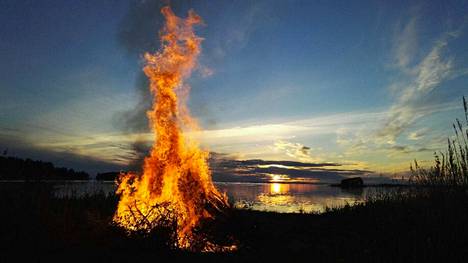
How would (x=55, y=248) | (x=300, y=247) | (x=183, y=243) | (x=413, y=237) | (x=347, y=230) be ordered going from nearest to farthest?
(x=55, y=248), (x=413, y=237), (x=183, y=243), (x=300, y=247), (x=347, y=230)

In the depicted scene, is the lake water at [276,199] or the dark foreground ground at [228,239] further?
the lake water at [276,199]

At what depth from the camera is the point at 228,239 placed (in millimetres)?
9023

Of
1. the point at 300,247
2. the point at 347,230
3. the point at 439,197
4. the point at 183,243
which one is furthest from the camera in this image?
Answer: the point at 347,230

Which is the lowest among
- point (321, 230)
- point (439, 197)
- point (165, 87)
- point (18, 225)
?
point (321, 230)

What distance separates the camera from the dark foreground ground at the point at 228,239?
677 centimetres

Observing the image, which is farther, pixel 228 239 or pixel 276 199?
pixel 276 199

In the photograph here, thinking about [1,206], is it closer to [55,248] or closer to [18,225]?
[18,225]

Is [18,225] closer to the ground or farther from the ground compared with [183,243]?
farther from the ground

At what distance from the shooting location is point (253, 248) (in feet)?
29.3

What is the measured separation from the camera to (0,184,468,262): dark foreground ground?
6773 millimetres

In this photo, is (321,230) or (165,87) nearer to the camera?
(165,87)

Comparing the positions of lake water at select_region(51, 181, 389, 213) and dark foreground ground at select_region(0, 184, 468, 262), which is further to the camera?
lake water at select_region(51, 181, 389, 213)

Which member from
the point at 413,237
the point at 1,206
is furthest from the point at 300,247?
the point at 1,206

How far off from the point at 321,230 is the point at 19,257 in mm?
9926
